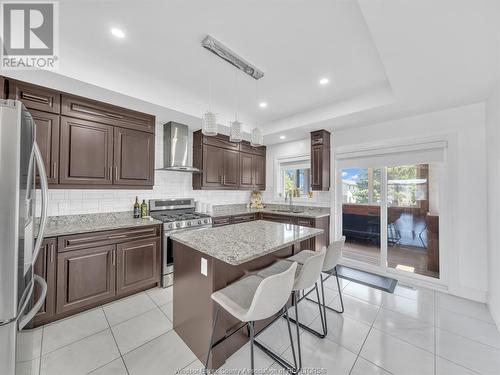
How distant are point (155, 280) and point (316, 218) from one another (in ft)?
8.79

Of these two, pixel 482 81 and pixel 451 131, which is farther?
pixel 451 131

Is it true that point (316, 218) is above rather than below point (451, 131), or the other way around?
below

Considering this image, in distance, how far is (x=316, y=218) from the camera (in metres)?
3.61

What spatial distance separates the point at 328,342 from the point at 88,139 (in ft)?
11.2

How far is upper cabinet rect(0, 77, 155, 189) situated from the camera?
2.21 meters

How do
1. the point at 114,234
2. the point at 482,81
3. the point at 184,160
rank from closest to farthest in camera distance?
the point at 482,81, the point at 114,234, the point at 184,160

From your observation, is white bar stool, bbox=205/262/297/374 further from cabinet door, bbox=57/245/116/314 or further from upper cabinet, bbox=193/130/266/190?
upper cabinet, bbox=193/130/266/190

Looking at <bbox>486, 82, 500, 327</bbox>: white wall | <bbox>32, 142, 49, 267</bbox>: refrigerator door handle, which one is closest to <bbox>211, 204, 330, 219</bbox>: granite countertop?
<bbox>486, 82, 500, 327</bbox>: white wall

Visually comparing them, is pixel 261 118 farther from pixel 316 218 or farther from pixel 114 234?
pixel 114 234

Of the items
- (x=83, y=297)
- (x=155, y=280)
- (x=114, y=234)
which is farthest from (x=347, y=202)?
(x=83, y=297)

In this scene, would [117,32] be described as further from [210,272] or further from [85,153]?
[210,272]

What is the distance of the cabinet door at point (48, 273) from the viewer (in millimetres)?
2016

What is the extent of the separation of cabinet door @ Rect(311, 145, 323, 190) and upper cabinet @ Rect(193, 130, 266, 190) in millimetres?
1398

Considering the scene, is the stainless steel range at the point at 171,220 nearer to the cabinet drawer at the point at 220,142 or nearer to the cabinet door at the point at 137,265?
the cabinet door at the point at 137,265
